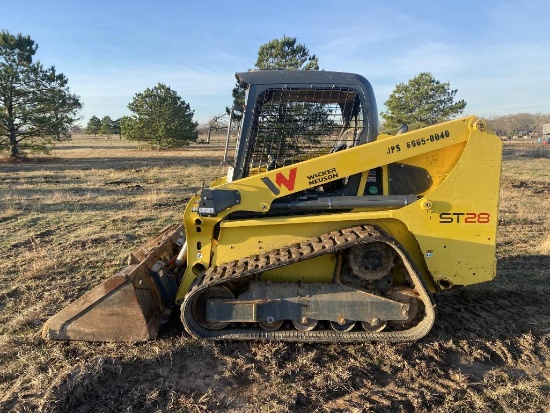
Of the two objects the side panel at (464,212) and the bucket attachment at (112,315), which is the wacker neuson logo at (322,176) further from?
the bucket attachment at (112,315)

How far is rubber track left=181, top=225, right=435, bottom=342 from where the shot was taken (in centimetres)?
379

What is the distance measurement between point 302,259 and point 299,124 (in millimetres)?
1414

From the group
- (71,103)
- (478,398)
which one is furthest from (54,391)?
(71,103)

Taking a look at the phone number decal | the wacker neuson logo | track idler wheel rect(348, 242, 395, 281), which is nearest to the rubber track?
track idler wheel rect(348, 242, 395, 281)

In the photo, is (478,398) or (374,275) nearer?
(478,398)

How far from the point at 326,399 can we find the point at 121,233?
619 cm

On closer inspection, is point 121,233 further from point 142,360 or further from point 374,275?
point 374,275

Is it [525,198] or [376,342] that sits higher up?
[525,198]

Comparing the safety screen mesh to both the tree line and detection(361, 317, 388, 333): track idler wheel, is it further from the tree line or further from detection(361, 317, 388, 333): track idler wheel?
the tree line

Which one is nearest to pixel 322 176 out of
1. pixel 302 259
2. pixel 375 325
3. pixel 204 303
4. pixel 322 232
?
pixel 322 232

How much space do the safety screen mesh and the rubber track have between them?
0.99 meters

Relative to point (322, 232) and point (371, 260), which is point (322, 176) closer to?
point (322, 232)

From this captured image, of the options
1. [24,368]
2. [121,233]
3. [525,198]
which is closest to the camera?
[24,368]

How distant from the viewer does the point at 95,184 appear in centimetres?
1562
